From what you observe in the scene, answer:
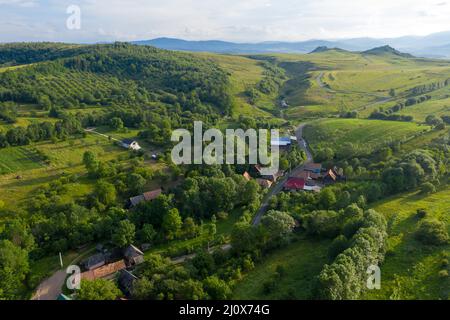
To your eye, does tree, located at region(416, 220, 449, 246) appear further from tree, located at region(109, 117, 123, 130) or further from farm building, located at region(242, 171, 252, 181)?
tree, located at region(109, 117, 123, 130)

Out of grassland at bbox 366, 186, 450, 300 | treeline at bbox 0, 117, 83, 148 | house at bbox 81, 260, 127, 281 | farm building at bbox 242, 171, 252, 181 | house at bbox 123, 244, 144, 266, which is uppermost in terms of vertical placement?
treeline at bbox 0, 117, 83, 148

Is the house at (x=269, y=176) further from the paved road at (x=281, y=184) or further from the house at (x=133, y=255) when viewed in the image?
the house at (x=133, y=255)

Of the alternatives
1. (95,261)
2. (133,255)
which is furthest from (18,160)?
(133,255)

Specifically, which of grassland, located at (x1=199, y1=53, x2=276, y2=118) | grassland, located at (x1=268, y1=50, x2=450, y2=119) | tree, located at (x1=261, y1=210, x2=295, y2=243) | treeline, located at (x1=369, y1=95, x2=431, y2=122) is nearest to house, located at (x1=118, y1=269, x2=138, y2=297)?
tree, located at (x1=261, y1=210, x2=295, y2=243)

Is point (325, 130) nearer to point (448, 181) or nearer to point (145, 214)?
point (448, 181)

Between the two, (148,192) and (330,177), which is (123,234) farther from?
(330,177)

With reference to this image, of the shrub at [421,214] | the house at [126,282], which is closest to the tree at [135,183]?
the house at [126,282]
